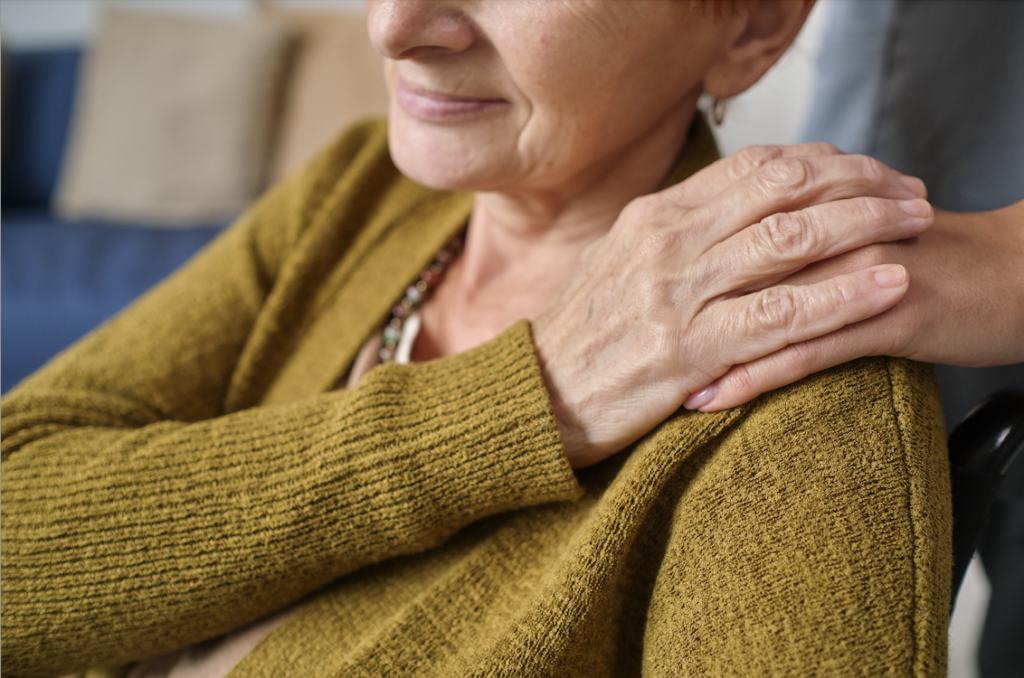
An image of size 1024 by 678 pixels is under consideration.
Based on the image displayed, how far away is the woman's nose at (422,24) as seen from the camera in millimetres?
670

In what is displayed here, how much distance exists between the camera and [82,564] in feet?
2.32

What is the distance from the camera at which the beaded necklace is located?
0.95m

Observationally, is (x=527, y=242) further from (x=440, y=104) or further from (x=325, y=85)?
(x=325, y=85)

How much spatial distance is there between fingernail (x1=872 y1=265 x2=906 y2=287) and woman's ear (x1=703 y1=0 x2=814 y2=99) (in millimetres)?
348

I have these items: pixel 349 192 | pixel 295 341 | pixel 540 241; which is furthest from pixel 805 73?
pixel 295 341

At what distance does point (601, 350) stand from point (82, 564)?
0.55 meters

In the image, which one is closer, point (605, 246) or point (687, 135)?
point (605, 246)

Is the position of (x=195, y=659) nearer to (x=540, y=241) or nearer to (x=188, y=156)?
(x=540, y=241)

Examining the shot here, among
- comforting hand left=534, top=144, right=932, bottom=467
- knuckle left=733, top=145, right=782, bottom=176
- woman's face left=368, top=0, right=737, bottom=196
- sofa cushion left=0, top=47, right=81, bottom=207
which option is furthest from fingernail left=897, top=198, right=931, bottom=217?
sofa cushion left=0, top=47, right=81, bottom=207

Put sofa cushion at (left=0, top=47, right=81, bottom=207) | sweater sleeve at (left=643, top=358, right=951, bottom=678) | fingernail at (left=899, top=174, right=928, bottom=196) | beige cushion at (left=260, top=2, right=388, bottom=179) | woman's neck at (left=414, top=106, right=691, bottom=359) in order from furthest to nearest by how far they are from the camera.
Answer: sofa cushion at (left=0, top=47, right=81, bottom=207) < beige cushion at (left=260, top=2, right=388, bottom=179) < woman's neck at (left=414, top=106, right=691, bottom=359) < fingernail at (left=899, top=174, right=928, bottom=196) < sweater sleeve at (left=643, top=358, right=951, bottom=678)

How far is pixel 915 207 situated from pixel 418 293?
0.62 metres

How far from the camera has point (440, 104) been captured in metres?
0.74

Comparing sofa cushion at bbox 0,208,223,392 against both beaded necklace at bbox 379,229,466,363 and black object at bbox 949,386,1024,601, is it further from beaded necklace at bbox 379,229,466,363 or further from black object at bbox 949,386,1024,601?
black object at bbox 949,386,1024,601

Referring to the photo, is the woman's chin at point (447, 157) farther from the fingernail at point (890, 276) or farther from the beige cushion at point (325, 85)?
the beige cushion at point (325, 85)
